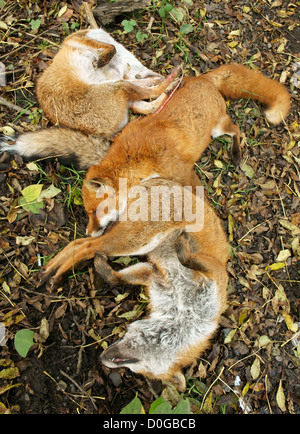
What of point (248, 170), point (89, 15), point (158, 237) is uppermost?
point (89, 15)

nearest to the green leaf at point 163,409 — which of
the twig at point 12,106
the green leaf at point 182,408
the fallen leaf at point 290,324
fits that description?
the green leaf at point 182,408

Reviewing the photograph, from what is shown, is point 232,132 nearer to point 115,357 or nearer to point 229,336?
point 229,336

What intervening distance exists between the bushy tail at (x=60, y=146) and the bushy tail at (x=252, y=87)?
7.14 ft

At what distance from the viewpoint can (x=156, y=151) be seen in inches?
168

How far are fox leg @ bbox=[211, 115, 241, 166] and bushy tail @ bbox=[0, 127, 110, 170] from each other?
5.94 ft

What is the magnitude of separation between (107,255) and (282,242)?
2.82 m

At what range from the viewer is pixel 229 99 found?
18.0 ft

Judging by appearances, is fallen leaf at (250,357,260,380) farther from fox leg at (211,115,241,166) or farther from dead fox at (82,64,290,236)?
fox leg at (211,115,241,166)

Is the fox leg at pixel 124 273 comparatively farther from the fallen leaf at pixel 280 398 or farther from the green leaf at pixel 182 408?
the fallen leaf at pixel 280 398

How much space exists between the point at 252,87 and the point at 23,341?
4.97 meters

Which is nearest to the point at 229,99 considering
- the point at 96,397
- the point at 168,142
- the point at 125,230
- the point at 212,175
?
the point at 212,175

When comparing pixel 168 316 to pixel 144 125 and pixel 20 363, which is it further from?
pixel 144 125

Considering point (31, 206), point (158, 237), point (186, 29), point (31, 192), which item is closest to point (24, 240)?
point (31, 206)

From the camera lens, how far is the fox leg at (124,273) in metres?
4.07
